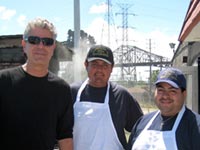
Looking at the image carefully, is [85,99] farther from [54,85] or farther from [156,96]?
[156,96]

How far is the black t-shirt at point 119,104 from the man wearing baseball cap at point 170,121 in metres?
0.48

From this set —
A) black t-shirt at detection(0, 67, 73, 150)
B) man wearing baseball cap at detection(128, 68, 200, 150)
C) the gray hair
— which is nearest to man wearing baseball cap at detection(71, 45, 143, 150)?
black t-shirt at detection(0, 67, 73, 150)

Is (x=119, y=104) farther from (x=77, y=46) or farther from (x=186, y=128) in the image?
(x=77, y=46)

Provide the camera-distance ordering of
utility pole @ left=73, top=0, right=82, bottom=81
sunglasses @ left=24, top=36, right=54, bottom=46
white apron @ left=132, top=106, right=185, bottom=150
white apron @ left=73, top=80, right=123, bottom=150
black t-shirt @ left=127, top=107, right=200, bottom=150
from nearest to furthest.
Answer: black t-shirt @ left=127, top=107, right=200, bottom=150, white apron @ left=132, top=106, right=185, bottom=150, sunglasses @ left=24, top=36, right=54, bottom=46, white apron @ left=73, top=80, right=123, bottom=150, utility pole @ left=73, top=0, right=82, bottom=81

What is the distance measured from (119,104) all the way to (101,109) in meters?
0.16

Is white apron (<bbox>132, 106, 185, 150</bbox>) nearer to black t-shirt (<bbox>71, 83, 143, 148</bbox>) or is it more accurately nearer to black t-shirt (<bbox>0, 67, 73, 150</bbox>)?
black t-shirt (<bbox>71, 83, 143, 148</bbox>)

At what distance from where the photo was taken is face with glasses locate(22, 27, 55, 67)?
303 cm

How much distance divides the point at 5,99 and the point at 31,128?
273 mm

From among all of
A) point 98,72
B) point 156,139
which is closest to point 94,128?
point 98,72

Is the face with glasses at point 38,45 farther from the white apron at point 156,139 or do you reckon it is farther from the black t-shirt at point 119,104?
the white apron at point 156,139

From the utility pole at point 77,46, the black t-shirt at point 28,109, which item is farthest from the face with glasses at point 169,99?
the utility pole at point 77,46

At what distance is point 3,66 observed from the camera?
27.0 ft

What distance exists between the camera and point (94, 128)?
346 centimetres

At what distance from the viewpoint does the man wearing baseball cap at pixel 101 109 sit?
3.46 m
